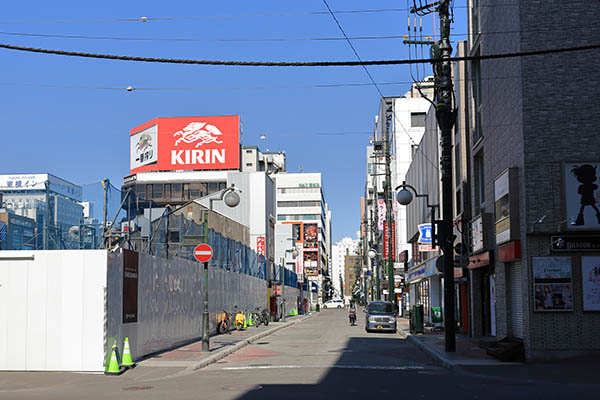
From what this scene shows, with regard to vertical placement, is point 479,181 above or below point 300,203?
below

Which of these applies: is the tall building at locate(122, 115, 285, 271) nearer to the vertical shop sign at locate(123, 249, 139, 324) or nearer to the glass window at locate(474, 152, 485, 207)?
the glass window at locate(474, 152, 485, 207)

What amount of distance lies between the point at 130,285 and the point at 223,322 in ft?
51.3

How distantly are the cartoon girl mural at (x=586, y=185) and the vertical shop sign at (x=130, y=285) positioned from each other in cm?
1258

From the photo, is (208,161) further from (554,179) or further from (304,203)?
(304,203)

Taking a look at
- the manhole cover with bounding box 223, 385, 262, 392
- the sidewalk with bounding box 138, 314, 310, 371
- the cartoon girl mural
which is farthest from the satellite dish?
the cartoon girl mural

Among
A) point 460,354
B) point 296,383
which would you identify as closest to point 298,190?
point 460,354

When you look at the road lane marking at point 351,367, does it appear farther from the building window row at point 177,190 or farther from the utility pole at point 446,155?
the building window row at point 177,190

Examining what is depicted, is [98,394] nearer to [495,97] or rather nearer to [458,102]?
[495,97]

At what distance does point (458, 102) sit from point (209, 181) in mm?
62596

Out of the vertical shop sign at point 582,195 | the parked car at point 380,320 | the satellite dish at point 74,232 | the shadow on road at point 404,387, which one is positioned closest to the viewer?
the shadow on road at point 404,387

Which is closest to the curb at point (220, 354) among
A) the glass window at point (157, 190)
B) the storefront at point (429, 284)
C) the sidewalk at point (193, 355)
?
the sidewalk at point (193, 355)

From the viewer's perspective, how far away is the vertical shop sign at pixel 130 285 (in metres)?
19.9

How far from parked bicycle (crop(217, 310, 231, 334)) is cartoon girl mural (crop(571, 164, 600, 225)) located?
1972 cm

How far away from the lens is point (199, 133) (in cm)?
8281
